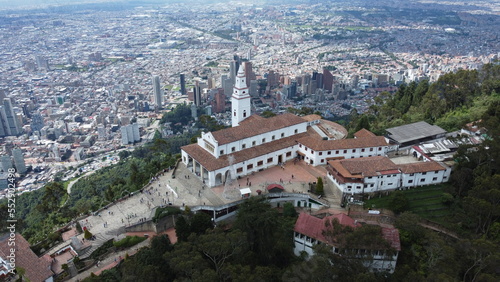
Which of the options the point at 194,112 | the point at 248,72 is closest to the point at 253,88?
the point at 248,72

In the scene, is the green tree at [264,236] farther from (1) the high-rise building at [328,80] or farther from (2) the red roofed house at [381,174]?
(1) the high-rise building at [328,80]

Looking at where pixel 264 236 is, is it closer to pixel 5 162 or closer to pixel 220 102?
pixel 5 162

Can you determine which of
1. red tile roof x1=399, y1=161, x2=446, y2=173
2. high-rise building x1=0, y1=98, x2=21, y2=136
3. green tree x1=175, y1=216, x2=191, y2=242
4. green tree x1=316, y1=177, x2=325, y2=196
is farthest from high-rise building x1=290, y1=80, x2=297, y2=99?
green tree x1=175, y1=216, x2=191, y2=242

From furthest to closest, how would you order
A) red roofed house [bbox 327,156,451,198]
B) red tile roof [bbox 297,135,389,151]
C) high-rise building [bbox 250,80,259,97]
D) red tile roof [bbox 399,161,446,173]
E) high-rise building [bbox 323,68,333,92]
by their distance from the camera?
high-rise building [bbox 323,68,333,92], high-rise building [bbox 250,80,259,97], red tile roof [bbox 297,135,389,151], red tile roof [bbox 399,161,446,173], red roofed house [bbox 327,156,451,198]

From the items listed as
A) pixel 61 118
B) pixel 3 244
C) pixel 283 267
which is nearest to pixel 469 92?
pixel 283 267

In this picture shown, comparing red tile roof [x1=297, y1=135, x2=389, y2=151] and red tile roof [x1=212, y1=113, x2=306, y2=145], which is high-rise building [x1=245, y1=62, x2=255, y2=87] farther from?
red tile roof [x1=297, y1=135, x2=389, y2=151]

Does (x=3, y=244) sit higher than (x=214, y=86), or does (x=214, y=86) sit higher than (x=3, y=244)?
(x=3, y=244)

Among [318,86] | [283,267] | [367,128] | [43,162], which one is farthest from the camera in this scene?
[318,86]

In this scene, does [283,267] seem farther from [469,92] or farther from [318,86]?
[318,86]
